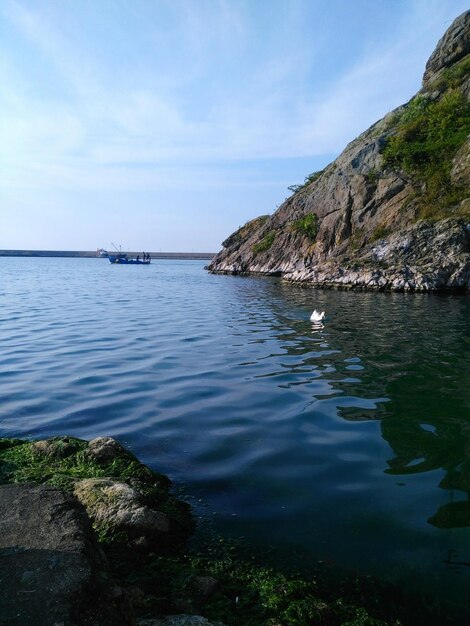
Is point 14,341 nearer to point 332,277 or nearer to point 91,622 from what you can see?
point 91,622

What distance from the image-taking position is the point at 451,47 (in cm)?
6153

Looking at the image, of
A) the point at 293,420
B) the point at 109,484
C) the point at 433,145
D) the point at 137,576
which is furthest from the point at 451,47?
the point at 137,576

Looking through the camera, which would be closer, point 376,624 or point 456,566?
point 376,624

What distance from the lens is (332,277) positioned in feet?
139

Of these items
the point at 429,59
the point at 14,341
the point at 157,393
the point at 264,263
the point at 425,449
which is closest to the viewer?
the point at 425,449

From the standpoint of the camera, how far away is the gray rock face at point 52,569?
Result: 2.61m

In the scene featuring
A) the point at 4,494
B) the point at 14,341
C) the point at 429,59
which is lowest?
the point at 14,341

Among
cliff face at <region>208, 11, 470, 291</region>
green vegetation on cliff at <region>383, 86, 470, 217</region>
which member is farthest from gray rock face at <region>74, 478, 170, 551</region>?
green vegetation on cliff at <region>383, 86, 470, 217</region>

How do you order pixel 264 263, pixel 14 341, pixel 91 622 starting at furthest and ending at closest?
1. pixel 264 263
2. pixel 14 341
3. pixel 91 622

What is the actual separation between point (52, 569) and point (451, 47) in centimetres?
7562

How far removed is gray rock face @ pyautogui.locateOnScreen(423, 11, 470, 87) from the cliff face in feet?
0.43

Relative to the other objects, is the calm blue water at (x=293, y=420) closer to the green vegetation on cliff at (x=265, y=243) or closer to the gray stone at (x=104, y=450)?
the gray stone at (x=104, y=450)

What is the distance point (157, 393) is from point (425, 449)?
5782 millimetres

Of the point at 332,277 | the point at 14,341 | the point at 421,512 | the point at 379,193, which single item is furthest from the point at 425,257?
the point at 421,512
